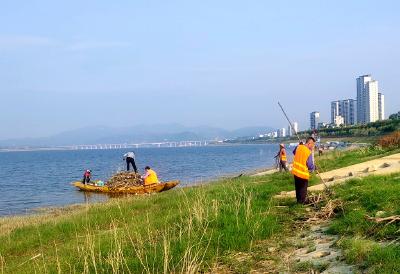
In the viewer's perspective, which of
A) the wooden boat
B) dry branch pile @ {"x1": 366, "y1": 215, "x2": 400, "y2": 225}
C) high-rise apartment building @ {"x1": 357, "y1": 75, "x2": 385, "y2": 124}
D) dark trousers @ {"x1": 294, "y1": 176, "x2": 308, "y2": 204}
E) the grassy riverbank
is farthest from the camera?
high-rise apartment building @ {"x1": 357, "y1": 75, "x2": 385, "y2": 124}

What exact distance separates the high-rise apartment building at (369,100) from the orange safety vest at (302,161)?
450ft

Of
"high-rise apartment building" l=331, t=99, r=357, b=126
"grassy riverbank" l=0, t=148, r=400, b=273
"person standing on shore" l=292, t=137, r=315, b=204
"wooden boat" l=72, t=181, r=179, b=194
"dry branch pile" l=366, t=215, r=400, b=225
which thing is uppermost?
"high-rise apartment building" l=331, t=99, r=357, b=126

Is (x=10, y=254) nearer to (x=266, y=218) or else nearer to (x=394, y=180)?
(x=266, y=218)

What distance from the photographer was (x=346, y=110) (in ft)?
529

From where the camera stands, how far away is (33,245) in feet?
39.2

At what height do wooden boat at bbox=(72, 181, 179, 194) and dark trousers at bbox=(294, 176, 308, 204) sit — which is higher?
dark trousers at bbox=(294, 176, 308, 204)

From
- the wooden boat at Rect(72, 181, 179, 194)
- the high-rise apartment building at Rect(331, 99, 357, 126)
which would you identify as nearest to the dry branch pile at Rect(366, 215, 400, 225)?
the wooden boat at Rect(72, 181, 179, 194)

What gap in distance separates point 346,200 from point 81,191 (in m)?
28.2

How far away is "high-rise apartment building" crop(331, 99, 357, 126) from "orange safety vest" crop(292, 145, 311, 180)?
148 m

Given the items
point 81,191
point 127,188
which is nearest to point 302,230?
point 127,188

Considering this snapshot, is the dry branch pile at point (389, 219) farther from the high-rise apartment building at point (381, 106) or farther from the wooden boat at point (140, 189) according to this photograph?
the high-rise apartment building at point (381, 106)

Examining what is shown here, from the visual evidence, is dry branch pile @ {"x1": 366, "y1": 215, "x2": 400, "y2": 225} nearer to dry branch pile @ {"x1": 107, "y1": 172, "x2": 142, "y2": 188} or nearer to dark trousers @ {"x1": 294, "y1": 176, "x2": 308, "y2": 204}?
dark trousers @ {"x1": 294, "y1": 176, "x2": 308, "y2": 204}

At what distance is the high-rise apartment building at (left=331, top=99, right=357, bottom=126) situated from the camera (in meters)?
156

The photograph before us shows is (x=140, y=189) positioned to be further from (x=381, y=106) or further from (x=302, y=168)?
(x=381, y=106)
